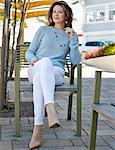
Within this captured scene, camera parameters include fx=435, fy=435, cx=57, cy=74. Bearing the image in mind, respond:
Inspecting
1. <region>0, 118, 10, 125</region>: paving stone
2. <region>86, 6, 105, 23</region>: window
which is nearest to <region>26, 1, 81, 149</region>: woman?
<region>0, 118, 10, 125</region>: paving stone

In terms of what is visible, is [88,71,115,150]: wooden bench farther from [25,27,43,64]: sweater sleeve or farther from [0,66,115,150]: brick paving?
[25,27,43,64]: sweater sleeve

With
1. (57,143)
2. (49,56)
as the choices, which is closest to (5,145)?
(57,143)

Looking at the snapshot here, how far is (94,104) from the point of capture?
3.12 meters

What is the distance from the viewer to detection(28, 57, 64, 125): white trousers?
3.68 meters

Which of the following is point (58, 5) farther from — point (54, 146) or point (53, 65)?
point (54, 146)

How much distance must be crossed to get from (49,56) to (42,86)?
1.75 ft

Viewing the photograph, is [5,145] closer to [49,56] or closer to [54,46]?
[49,56]

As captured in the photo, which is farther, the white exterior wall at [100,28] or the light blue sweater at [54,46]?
the white exterior wall at [100,28]

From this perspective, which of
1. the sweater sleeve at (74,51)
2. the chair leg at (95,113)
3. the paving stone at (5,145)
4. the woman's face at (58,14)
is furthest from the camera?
the woman's face at (58,14)

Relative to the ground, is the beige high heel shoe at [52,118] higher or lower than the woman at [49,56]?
lower

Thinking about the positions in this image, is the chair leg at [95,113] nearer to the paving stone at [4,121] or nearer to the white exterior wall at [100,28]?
the paving stone at [4,121]

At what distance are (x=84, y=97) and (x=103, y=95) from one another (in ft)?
1.69

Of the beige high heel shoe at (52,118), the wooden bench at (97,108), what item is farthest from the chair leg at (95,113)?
the beige high heel shoe at (52,118)

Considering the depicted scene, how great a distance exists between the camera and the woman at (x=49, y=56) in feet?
12.3
